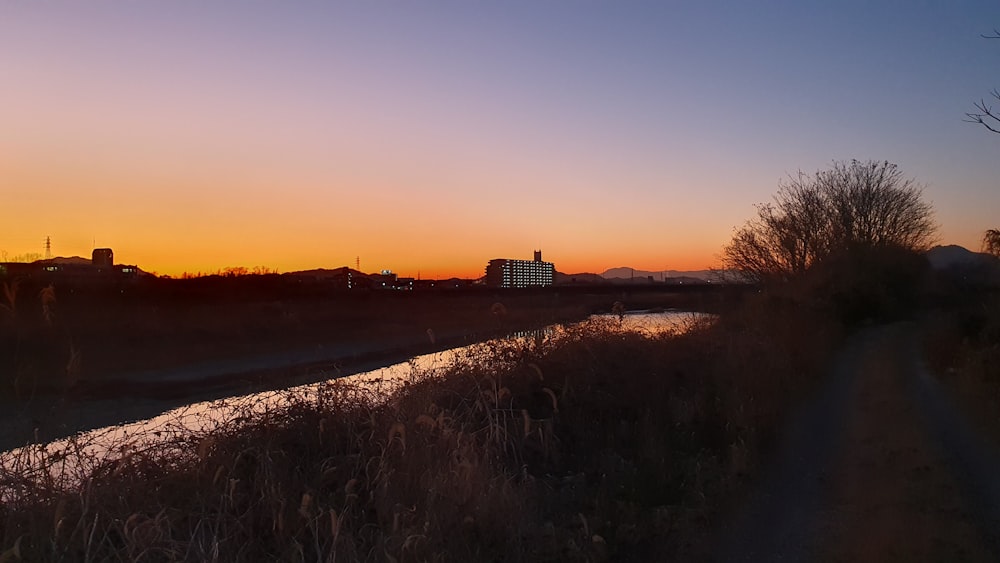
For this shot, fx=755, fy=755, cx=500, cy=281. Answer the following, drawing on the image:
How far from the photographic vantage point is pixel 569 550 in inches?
265

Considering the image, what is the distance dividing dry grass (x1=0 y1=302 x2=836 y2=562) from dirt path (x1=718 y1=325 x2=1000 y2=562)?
56 cm

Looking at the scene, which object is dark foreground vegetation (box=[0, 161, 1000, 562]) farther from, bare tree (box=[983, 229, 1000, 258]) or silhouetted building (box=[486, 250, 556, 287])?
silhouetted building (box=[486, 250, 556, 287])

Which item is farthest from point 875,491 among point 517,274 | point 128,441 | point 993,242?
Answer: point 517,274

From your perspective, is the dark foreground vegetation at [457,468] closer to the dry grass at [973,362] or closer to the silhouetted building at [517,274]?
the dry grass at [973,362]

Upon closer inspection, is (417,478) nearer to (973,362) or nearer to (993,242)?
(973,362)

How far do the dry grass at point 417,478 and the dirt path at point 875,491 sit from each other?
0.56 m

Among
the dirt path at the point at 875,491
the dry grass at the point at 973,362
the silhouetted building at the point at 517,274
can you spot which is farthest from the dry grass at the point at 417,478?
the silhouetted building at the point at 517,274

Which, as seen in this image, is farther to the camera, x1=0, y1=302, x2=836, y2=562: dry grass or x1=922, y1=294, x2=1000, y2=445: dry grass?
x1=922, y1=294, x2=1000, y2=445: dry grass

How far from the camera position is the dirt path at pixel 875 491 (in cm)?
714

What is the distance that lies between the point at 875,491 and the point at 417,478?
5422mm

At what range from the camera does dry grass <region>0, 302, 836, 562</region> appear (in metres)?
6.21

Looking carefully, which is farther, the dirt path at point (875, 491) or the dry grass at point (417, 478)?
the dirt path at point (875, 491)

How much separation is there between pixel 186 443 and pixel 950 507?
8219mm

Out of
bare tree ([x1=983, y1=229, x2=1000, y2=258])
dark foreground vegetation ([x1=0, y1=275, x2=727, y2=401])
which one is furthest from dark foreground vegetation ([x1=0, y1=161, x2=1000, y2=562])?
bare tree ([x1=983, y1=229, x2=1000, y2=258])
